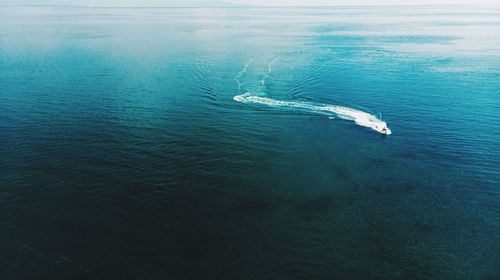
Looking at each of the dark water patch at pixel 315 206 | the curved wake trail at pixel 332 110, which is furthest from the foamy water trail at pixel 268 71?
the dark water patch at pixel 315 206

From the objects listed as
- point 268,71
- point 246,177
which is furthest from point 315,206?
point 268,71

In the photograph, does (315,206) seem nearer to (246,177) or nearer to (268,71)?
(246,177)

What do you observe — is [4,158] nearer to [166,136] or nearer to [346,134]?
[166,136]

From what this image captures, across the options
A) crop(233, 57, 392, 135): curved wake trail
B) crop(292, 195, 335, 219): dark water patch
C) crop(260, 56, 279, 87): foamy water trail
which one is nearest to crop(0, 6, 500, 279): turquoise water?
crop(292, 195, 335, 219): dark water patch

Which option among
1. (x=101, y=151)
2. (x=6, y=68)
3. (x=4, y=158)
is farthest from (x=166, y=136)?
(x=6, y=68)

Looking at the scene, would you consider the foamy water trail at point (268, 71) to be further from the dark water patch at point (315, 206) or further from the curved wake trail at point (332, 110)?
the dark water patch at point (315, 206)

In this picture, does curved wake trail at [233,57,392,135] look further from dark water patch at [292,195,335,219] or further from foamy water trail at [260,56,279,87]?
dark water patch at [292,195,335,219]

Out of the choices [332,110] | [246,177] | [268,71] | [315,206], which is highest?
[268,71]

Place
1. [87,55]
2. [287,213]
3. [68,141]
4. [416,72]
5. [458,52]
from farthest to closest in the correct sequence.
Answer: [458,52]
[87,55]
[416,72]
[68,141]
[287,213]
